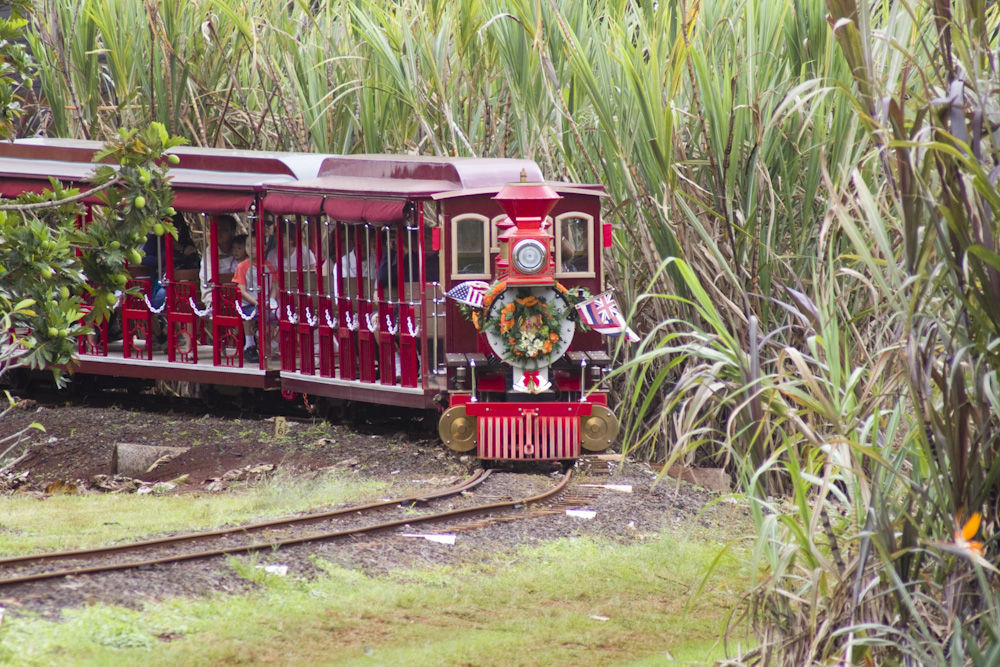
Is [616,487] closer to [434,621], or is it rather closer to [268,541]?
[268,541]

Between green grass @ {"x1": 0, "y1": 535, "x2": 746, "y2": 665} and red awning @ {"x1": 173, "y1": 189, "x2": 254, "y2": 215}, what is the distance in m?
5.69

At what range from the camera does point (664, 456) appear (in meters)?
11.2

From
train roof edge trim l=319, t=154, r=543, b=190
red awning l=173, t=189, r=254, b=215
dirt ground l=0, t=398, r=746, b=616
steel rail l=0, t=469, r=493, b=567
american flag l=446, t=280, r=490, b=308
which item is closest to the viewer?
dirt ground l=0, t=398, r=746, b=616

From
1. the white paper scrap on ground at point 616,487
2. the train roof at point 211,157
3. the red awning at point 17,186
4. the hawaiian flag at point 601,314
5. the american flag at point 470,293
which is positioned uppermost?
the train roof at point 211,157

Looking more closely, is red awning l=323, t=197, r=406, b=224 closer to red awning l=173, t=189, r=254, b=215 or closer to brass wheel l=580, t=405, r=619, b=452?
red awning l=173, t=189, r=254, b=215

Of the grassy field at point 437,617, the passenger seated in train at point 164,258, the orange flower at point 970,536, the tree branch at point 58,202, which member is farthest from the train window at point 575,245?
Answer: the orange flower at point 970,536

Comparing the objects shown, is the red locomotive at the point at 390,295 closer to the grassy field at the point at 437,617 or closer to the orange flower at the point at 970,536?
the grassy field at the point at 437,617

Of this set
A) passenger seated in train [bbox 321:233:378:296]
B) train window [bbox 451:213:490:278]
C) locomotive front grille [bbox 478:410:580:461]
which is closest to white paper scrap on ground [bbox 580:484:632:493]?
locomotive front grille [bbox 478:410:580:461]

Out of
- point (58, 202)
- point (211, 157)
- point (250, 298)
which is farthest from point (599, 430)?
point (211, 157)

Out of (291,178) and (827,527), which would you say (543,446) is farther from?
(827,527)

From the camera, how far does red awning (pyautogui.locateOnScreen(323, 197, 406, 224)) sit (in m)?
10.6

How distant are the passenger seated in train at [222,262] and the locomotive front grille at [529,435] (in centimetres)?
386

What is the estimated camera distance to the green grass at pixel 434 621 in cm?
585

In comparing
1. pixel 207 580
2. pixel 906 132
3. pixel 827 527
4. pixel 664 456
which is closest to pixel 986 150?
pixel 906 132
